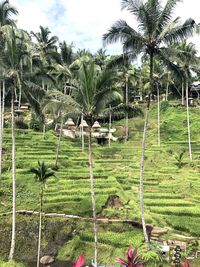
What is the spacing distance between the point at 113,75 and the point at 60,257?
30.5 ft

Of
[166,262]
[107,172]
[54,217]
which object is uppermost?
[107,172]

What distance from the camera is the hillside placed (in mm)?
19750

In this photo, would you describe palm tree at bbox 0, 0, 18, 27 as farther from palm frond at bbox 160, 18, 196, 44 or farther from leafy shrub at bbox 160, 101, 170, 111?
leafy shrub at bbox 160, 101, 170, 111

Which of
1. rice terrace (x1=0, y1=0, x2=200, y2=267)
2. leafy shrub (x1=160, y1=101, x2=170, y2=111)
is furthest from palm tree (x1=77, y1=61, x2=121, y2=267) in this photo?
leafy shrub (x1=160, y1=101, x2=170, y2=111)

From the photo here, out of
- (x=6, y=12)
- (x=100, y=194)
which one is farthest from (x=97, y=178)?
(x=6, y=12)

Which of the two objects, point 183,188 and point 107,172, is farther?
point 107,172

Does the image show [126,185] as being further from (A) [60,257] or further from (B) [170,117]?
(B) [170,117]

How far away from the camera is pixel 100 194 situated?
24.2 metres

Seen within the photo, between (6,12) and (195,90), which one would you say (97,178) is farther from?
(195,90)

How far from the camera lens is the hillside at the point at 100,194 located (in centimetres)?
1975

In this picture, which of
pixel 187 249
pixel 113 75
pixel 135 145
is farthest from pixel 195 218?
pixel 135 145

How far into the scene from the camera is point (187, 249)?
745 inches

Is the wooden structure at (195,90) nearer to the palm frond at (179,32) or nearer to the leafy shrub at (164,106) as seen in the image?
the leafy shrub at (164,106)

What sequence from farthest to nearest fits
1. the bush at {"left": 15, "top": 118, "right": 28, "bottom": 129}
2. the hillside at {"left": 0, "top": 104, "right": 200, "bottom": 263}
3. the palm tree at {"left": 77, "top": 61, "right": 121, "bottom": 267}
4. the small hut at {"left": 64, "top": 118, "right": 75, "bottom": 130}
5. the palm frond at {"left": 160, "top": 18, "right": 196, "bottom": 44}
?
the small hut at {"left": 64, "top": 118, "right": 75, "bottom": 130} < the bush at {"left": 15, "top": 118, "right": 28, "bottom": 129} < the hillside at {"left": 0, "top": 104, "right": 200, "bottom": 263} < the palm frond at {"left": 160, "top": 18, "right": 196, "bottom": 44} < the palm tree at {"left": 77, "top": 61, "right": 121, "bottom": 267}
